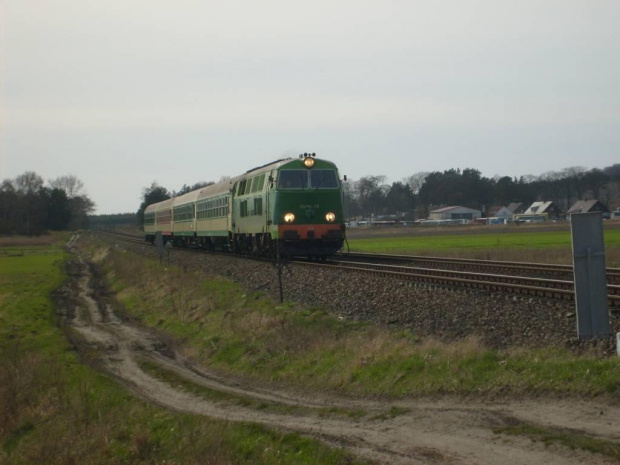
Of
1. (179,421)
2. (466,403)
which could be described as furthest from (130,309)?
(466,403)

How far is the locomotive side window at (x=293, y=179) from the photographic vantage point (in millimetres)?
27562

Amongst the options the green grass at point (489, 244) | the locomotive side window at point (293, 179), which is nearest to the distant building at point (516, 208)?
the green grass at point (489, 244)

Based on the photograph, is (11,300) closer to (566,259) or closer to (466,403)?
(566,259)

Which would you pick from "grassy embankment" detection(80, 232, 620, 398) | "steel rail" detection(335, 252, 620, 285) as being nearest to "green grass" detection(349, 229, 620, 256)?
"steel rail" detection(335, 252, 620, 285)

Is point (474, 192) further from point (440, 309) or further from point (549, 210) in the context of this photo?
point (440, 309)

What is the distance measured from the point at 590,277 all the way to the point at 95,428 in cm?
778

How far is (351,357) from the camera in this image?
43.1 ft

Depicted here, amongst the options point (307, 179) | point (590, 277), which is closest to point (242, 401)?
point (590, 277)

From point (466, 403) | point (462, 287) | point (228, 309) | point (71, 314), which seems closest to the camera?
point (466, 403)

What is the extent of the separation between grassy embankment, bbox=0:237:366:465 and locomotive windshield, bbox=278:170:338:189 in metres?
10.3

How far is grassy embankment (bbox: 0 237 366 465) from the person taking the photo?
9109 mm

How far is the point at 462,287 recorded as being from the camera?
16984 mm

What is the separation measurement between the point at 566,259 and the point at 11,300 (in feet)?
78.2

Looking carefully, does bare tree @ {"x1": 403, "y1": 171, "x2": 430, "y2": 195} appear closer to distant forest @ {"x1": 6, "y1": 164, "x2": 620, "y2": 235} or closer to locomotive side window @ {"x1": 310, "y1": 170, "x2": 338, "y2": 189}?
distant forest @ {"x1": 6, "y1": 164, "x2": 620, "y2": 235}
